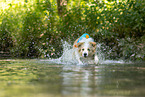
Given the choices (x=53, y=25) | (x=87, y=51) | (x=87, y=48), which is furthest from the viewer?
(x=53, y=25)

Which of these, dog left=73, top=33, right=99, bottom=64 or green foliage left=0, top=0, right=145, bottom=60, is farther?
green foliage left=0, top=0, right=145, bottom=60

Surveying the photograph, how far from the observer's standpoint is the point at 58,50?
17.0 m

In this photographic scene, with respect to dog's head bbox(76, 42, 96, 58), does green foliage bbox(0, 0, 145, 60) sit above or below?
above

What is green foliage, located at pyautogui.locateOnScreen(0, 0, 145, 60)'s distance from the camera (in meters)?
15.8

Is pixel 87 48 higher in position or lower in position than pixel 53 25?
lower

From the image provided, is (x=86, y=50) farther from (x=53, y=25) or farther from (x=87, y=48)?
(x=53, y=25)

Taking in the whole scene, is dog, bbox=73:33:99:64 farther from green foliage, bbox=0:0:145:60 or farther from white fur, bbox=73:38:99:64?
green foliage, bbox=0:0:145:60

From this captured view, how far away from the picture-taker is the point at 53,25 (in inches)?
691

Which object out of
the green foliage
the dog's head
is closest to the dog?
the dog's head

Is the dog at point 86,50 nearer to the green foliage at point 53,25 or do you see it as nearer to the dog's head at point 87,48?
the dog's head at point 87,48

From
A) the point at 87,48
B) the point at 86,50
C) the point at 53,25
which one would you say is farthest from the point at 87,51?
the point at 53,25

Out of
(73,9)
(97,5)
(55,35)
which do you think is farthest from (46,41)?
(97,5)

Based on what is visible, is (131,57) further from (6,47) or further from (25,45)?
(6,47)

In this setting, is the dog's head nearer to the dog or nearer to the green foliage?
the dog
